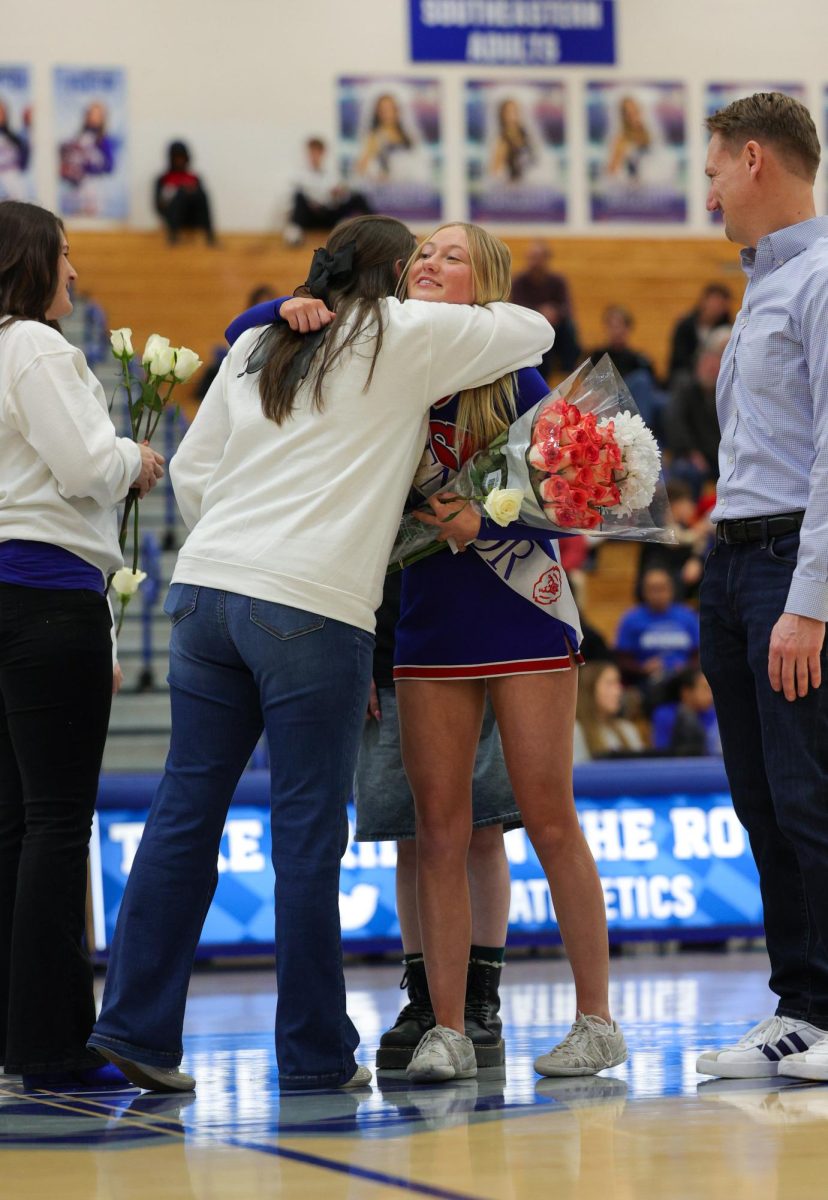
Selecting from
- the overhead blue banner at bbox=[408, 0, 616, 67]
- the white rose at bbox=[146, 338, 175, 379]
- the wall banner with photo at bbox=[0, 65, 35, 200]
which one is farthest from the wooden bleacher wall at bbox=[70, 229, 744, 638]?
the white rose at bbox=[146, 338, 175, 379]

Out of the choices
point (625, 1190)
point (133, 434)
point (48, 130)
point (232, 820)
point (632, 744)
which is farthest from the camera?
point (48, 130)

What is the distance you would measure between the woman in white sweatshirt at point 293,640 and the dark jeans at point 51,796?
0.18 m

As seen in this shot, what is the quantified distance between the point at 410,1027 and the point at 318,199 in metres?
13.1

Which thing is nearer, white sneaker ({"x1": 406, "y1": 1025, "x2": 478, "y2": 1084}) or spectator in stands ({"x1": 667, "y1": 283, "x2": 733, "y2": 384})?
white sneaker ({"x1": 406, "y1": 1025, "x2": 478, "y2": 1084})

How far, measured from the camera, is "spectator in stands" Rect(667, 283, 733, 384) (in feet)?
45.6

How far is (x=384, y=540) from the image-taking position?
316 cm

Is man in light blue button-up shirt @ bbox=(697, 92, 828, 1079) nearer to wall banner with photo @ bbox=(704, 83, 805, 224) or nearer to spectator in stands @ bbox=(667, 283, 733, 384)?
spectator in stands @ bbox=(667, 283, 733, 384)

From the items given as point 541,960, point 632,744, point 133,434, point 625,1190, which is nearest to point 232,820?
point 541,960

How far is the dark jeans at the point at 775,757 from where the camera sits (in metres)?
3.11

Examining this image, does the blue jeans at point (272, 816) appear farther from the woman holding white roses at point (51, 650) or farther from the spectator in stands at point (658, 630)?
the spectator in stands at point (658, 630)

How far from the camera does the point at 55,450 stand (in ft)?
10.7

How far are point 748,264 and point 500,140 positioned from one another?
44.8ft

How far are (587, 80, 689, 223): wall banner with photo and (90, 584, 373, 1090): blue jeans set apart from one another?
14140 mm

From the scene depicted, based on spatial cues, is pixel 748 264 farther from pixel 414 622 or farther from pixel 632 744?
pixel 632 744
